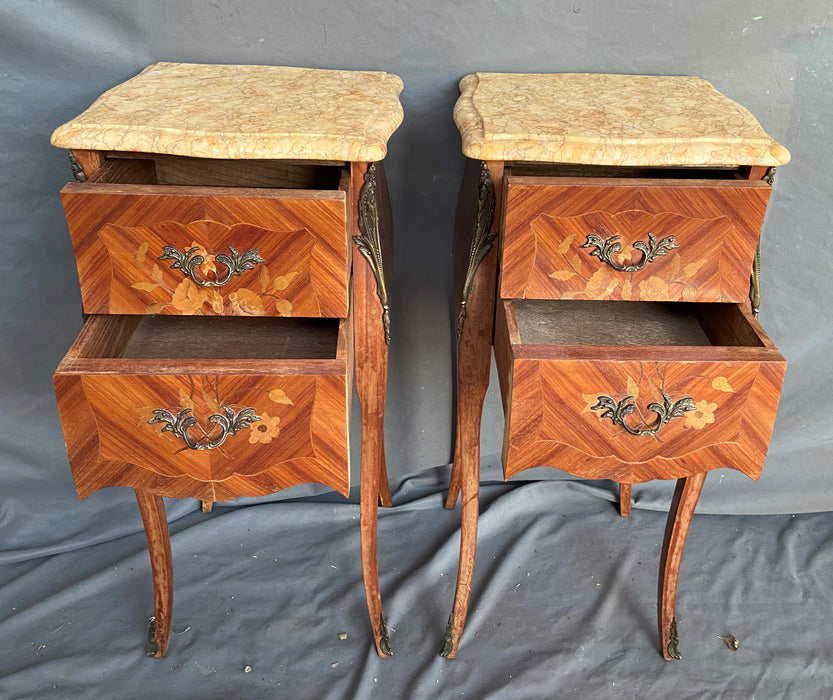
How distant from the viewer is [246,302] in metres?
1.03

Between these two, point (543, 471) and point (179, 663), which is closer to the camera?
point (179, 663)

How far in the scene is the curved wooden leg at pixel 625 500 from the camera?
1.67m

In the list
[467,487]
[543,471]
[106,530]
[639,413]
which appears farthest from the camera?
[543,471]

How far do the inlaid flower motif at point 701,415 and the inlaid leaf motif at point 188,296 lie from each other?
653mm

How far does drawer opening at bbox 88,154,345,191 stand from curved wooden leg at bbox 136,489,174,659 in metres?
0.50

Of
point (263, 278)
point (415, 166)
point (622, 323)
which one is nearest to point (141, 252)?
point (263, 278)

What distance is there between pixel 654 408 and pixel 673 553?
17.1 inches

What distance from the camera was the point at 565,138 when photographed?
102 centimetres

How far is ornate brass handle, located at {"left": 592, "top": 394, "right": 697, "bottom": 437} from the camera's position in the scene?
1.00m

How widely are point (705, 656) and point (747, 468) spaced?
0.52m

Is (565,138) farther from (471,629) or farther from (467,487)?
(471,629)

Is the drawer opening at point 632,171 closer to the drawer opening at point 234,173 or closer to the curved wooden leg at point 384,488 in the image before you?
the drawer opening at point 234,173

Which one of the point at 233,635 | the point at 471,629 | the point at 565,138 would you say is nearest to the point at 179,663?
the point at 233,635

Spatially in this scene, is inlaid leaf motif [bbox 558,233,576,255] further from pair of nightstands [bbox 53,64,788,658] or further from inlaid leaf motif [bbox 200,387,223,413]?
inlaid leaf motif [bbox 200,387,223,413]
